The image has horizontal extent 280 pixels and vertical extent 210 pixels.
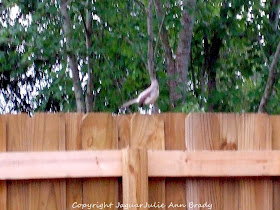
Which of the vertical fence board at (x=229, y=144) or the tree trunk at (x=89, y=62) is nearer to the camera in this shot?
the vertical fence board at (x=229, y=144)

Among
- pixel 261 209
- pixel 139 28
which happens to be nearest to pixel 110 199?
pixel 261 209

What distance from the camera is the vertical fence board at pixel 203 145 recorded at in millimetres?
2674

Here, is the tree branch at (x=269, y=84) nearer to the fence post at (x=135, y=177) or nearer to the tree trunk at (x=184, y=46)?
the tree trunk at (x=184, y=46)

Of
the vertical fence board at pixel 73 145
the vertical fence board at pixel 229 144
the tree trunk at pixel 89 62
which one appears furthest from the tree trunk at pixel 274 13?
the vertical fence board at pixel 73 145

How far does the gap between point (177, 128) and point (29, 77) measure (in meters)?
5.87

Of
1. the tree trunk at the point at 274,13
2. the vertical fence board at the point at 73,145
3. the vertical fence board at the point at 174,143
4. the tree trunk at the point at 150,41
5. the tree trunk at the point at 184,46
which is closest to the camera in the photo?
the vertical fence board at the point at 73,145

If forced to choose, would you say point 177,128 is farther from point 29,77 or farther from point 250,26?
point 29,77

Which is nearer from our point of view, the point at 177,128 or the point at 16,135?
the point at 16,135

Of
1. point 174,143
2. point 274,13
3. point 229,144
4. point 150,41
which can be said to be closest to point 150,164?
point 174,143

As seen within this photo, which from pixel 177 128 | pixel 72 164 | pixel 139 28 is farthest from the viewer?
pixel 139 28

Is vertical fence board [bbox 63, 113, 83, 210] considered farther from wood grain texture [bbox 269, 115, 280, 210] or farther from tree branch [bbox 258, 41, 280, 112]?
tree branch [bbox 258, 41, 280, 112]

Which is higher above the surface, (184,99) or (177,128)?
(184,99)

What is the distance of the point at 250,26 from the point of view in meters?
7.14

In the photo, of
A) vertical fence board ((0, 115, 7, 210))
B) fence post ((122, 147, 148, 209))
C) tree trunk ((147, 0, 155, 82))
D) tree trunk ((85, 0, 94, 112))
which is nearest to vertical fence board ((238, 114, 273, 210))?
fence post ((122, 147, 148, 209))
